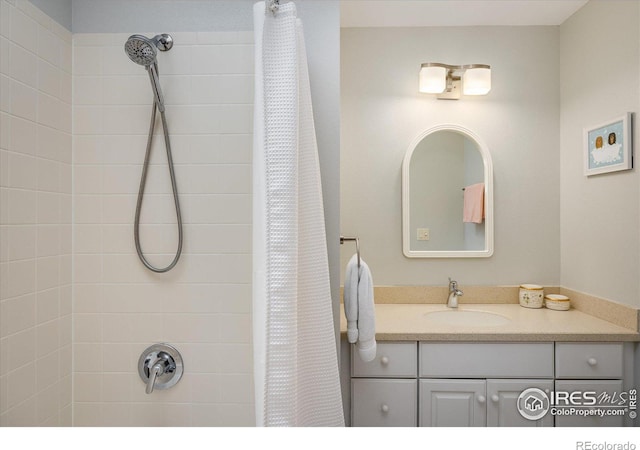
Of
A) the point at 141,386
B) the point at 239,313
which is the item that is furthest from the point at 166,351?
the point at 239,313

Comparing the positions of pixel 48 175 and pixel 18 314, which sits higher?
pixel 48 175

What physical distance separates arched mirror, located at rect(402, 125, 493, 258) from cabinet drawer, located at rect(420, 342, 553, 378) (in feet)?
2.13

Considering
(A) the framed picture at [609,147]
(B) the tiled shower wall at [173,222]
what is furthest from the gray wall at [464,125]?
(B) the tiled shower wall at [173,222]

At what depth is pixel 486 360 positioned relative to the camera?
179 centimetres

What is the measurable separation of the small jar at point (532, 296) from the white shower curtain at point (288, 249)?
55.8 inches

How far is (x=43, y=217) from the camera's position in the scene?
139cm

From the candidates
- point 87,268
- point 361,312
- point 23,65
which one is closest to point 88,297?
point 87,268

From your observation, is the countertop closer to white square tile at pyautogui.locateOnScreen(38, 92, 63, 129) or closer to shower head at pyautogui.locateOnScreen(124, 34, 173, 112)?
shower head at pyautogui.locateOnScreen(124, 34, 173, 112)

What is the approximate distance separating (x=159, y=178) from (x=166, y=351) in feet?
2.13

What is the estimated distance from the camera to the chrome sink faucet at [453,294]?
2230 millimetres

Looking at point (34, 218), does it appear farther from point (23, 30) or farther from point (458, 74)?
point (458, 74)

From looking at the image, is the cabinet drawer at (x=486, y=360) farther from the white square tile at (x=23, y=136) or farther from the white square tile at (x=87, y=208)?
the white square tile at (x=23, y=136)

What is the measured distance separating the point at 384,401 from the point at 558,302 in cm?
111
